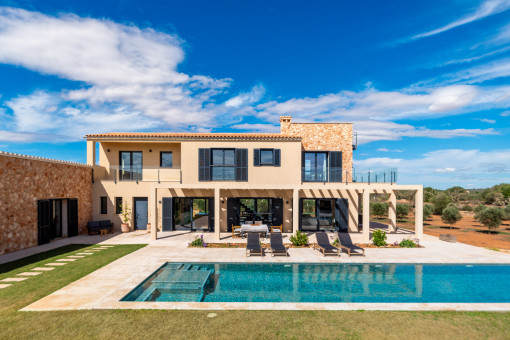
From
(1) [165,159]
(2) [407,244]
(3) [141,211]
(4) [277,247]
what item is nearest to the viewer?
(4) [277,247]

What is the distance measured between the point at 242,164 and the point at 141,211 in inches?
297

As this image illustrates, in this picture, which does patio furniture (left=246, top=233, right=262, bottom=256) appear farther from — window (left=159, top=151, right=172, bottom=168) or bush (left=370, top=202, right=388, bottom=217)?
bush (left=370, top=202, right=388, bottom=217)

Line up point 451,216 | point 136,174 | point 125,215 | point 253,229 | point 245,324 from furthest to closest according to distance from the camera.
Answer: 1. point 451,216
2. point 136,174
3. point 125,215
4. point 253,229
5. point 245,324

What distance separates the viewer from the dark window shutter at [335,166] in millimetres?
16859

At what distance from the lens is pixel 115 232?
1659 cm

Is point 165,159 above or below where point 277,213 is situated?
above

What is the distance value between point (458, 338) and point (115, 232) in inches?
681

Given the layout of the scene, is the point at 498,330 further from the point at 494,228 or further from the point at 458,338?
the point at 494,228

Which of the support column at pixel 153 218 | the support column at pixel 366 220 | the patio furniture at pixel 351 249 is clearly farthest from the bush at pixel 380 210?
the support column at pixel 153 218

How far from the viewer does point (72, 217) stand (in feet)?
50.0

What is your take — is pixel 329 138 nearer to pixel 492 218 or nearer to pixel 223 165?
pixel 223 165

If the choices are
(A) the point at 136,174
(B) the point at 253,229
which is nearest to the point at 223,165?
(B) the point at 253,229

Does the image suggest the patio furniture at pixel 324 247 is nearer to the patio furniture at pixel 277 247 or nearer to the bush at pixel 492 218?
the patio furniture at pixel 277 247

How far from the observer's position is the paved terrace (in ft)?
21.6
